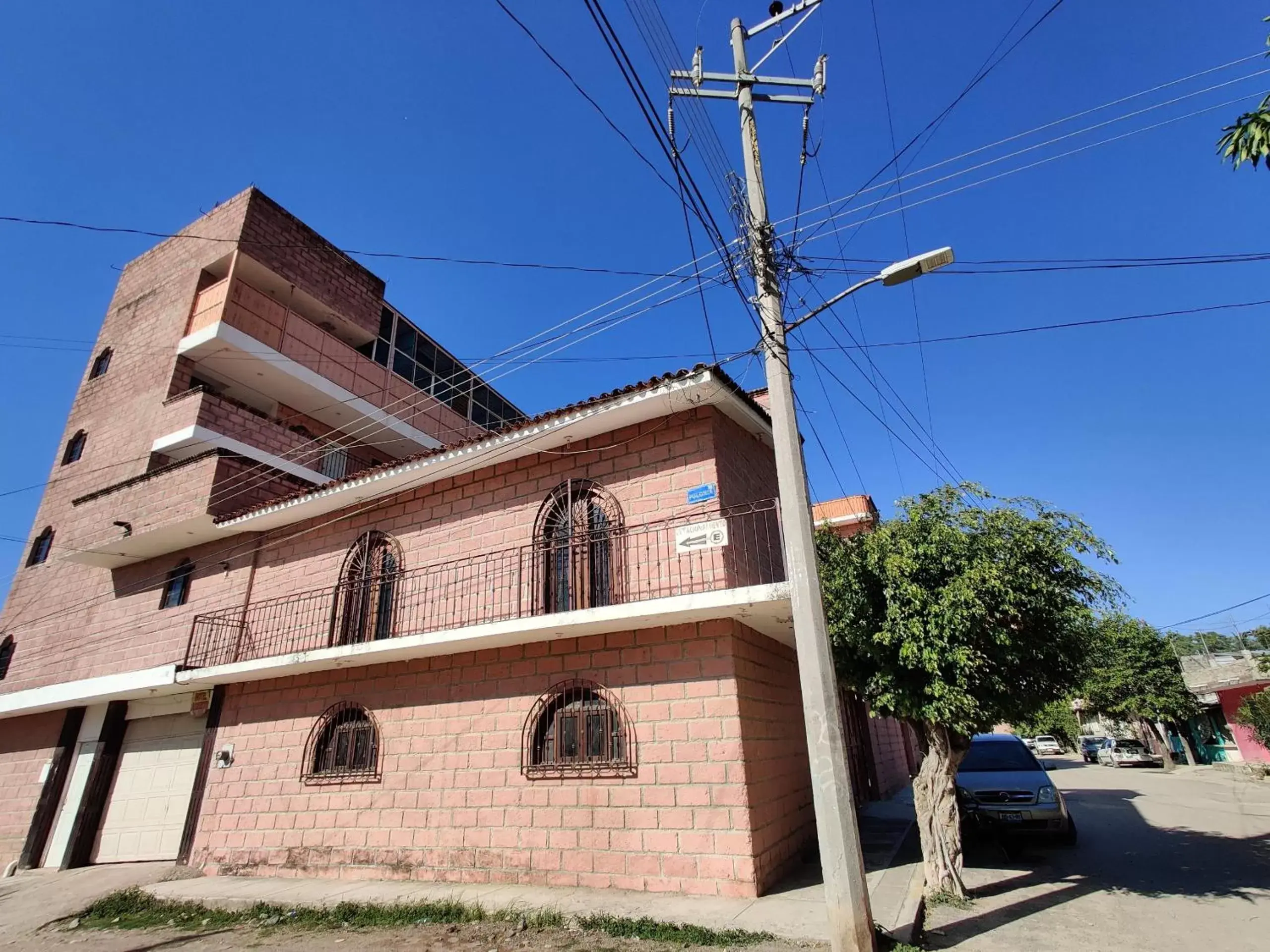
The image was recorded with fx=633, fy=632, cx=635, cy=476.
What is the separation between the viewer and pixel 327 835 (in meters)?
9.52

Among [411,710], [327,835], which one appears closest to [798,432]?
[411,710]

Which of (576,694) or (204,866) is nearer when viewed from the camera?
(576,694)

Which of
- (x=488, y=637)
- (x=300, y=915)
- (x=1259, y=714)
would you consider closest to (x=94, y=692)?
(x=300, y=915)

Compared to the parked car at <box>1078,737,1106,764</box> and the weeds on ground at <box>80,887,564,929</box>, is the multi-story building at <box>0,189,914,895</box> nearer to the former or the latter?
the weeds on ground at <box>80,887,564,929</box>

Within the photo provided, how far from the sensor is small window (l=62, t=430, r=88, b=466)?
16953mm

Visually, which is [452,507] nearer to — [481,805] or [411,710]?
[411,710]

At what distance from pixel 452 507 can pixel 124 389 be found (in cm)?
1224

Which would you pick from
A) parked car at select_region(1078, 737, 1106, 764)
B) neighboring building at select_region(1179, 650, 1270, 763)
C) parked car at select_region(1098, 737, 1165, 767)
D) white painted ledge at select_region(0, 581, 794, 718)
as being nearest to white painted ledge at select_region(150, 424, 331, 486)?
white painted ledge at select_region(0, 581, 794, 718)

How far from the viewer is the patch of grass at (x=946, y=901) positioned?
20.8ft

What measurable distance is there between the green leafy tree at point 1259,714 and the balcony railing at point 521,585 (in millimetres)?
17784

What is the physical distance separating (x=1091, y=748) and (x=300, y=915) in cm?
4234

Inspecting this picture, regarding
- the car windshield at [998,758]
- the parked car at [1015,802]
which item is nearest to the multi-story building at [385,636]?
the parked car at [1015,802]

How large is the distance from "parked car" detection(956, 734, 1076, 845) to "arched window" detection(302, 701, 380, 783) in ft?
28.1

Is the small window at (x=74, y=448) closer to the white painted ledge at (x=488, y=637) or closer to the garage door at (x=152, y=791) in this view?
the white painted ledge at (x=488, y=637)
